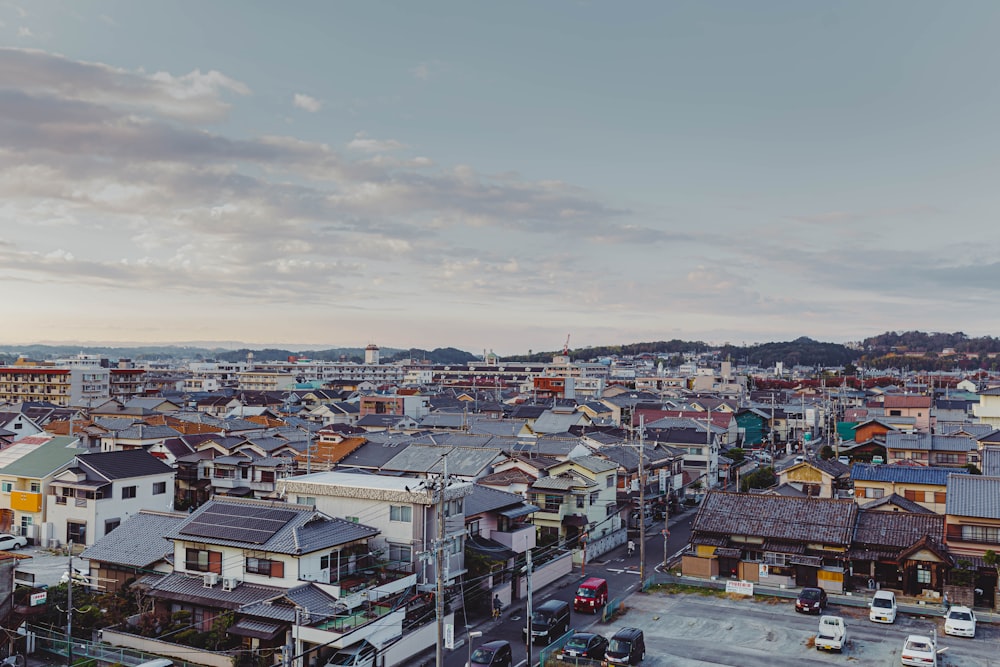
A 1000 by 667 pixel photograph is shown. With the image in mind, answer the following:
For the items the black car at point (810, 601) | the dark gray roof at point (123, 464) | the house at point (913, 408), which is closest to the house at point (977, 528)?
the black car at point (810, 601)

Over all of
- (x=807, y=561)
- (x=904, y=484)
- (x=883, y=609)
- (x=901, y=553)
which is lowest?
(x=883, y=609)

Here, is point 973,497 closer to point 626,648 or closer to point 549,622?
point 626,648

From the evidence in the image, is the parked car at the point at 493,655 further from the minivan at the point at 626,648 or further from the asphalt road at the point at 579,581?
the minivan at the point at 626,648

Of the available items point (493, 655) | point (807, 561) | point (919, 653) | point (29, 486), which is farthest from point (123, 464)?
point (919, 653)

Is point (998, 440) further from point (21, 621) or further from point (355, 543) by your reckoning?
point (21, 621)

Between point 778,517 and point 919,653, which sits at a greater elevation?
point 778,517

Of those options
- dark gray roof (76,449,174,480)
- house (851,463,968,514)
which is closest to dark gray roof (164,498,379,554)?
dark gray roof (76,449,174,480)

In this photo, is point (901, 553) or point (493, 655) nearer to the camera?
point (493, 655)
